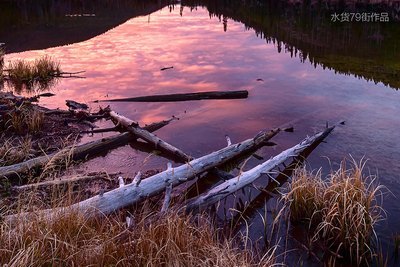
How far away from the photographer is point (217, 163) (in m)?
12.1

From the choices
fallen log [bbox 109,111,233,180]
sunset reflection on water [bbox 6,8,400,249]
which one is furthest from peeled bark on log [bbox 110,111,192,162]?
sunset reflection on water [bbox 6,8,400,249]

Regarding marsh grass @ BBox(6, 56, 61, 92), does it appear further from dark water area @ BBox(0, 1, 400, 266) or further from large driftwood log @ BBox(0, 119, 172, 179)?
large driftwood log @ BBox(0, 119, 172, 179)

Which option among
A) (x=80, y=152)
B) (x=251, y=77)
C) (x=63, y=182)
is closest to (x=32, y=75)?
(x=251, y=77)

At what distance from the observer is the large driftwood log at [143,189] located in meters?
8.03

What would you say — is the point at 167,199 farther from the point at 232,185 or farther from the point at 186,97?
the point at 186,97

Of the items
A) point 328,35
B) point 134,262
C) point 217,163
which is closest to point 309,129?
A: point 217,163

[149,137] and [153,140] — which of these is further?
[149,137]

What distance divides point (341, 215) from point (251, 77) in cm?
1815

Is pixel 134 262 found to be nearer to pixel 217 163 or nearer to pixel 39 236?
pixel 39 236

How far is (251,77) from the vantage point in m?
26.3

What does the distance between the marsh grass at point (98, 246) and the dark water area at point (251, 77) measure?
3.14m

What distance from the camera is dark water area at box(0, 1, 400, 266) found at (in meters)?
14.9

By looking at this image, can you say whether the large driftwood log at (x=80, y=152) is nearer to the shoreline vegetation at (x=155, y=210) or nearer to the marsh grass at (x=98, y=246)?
the shoreline vegetation at (x=155, y=210)

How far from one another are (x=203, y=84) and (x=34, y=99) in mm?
9124
